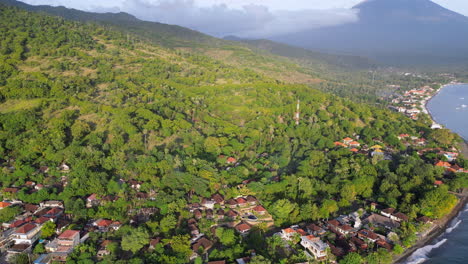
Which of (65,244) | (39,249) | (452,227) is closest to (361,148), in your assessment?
(452,227)

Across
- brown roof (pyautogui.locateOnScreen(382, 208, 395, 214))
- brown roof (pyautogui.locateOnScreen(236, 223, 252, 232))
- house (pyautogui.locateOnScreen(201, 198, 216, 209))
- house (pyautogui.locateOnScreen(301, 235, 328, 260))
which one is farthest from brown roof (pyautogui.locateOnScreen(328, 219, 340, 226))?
house (pyautogui.locateOnScreen(201, 198, 216, 209))

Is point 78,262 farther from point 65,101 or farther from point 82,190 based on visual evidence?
point 65,101

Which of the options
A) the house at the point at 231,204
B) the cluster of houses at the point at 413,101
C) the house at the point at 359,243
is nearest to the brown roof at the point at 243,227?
the house at the point at 231,204

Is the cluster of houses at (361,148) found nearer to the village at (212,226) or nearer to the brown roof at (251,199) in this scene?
the village at (212,226)

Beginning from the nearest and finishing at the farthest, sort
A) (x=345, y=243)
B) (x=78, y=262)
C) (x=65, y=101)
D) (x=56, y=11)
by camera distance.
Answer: (x=78, y=262) < (x=345, y=243) < (x=65, y=101) < (x=56, y=11)

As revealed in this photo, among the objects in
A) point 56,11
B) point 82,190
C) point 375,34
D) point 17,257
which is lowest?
point 17,257

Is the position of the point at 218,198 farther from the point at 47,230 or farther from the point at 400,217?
the point at 400,217

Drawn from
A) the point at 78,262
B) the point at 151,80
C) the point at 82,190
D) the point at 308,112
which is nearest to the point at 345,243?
the point at 78,262
